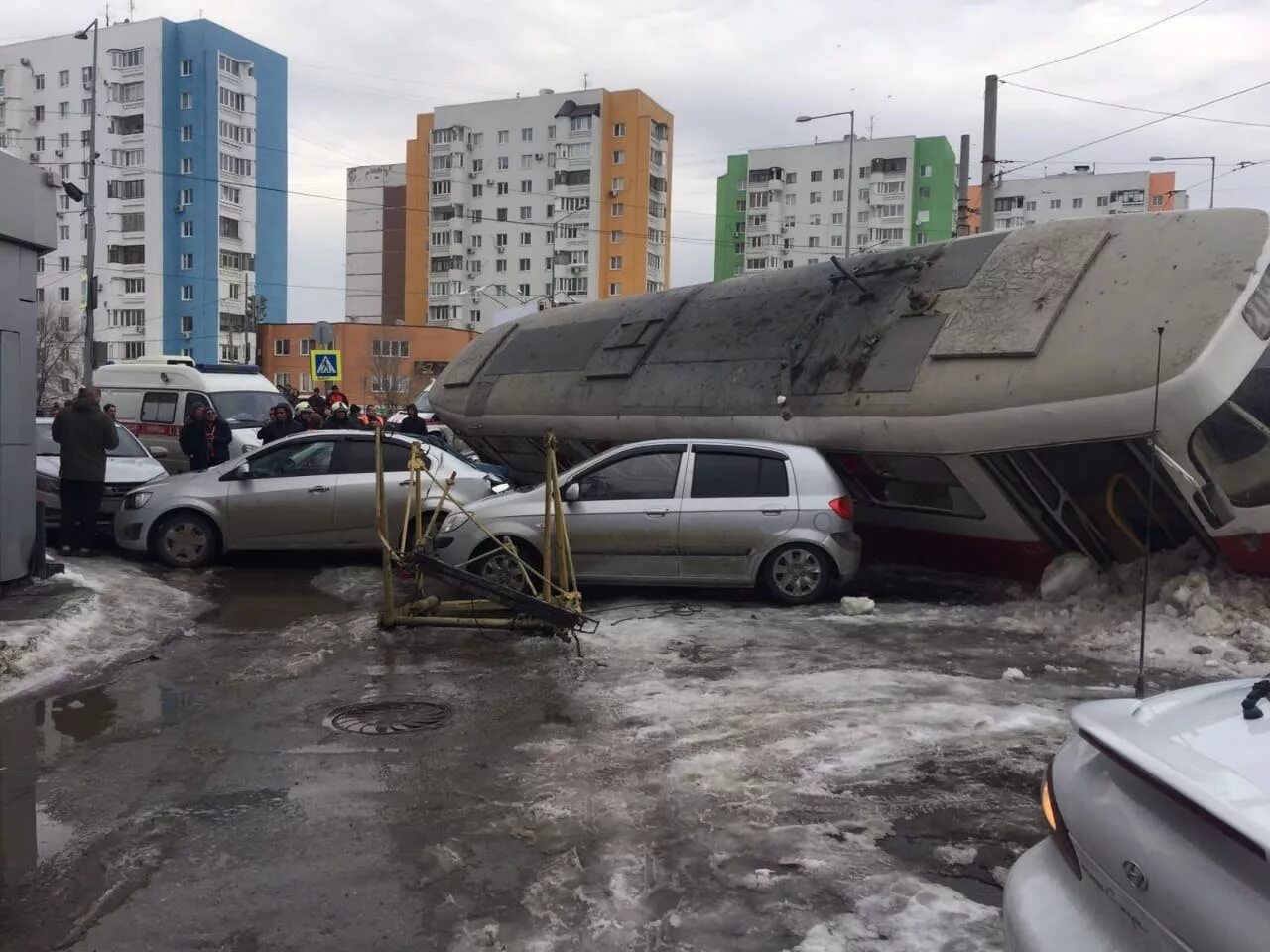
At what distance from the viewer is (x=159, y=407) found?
59.7 feet

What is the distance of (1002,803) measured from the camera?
15.4 feet

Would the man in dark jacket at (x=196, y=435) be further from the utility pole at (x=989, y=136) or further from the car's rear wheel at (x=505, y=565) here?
the utility pole at (x=989, y=136)

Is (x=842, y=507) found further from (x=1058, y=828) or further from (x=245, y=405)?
(x=245, y=405)

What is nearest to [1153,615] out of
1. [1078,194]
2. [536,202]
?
[1078,194]

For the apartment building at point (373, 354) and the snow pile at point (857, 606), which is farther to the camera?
the apartment building at point (373, 354)

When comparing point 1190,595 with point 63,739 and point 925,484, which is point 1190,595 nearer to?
point 925,484

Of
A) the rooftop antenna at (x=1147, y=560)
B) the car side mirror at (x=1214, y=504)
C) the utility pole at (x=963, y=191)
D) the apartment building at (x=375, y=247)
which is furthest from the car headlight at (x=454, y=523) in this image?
the apartment building at (x=375, y=247)

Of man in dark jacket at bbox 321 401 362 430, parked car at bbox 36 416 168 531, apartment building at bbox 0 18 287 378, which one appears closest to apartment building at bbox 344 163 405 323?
apartment building at bbox 0 18 287 378

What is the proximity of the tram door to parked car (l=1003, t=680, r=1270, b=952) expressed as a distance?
591 centimetres

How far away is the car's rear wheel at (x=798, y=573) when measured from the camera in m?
9.09

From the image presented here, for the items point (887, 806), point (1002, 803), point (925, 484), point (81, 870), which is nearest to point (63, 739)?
point (81, 870)

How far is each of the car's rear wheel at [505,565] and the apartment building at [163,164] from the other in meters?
61.2

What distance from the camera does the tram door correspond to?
8.30m

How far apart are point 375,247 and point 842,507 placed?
8501 centimetres
